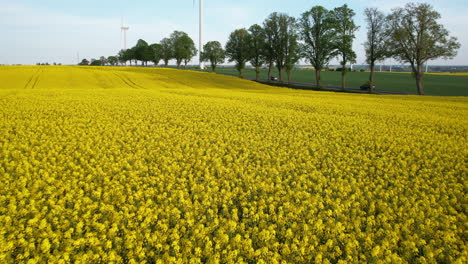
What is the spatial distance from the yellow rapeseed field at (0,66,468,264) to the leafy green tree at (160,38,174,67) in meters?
106

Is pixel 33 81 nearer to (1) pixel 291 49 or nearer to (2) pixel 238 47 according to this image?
(1) pixel 291 49

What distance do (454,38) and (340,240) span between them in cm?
4707

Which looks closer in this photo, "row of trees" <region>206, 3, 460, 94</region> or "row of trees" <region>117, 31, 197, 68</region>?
"row of trees" <region>206, 3, 460, 94</region>

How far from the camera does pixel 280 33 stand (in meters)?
67.6

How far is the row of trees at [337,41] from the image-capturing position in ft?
137

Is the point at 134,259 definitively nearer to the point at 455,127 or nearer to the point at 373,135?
the point at 373,135

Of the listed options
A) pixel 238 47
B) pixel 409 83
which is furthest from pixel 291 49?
pixel 409 83

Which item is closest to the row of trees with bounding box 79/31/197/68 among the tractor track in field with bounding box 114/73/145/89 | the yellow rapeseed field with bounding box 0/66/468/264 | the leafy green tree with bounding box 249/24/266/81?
the leafy green tree with bounding box 249/24/266/81

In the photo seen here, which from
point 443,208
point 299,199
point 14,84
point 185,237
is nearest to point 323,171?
point 299,199

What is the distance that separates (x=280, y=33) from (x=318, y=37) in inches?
477

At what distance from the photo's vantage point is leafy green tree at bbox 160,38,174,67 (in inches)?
4534

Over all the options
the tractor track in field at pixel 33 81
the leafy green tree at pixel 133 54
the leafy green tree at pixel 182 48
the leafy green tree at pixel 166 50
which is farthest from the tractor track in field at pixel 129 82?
the leafy green tree at pixel 133 54

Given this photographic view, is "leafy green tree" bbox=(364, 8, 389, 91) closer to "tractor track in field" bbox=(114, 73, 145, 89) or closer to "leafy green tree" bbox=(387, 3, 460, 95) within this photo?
"leafy green tree" bbox=(387, 3, 460, 95)

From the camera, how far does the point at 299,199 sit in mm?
7270
